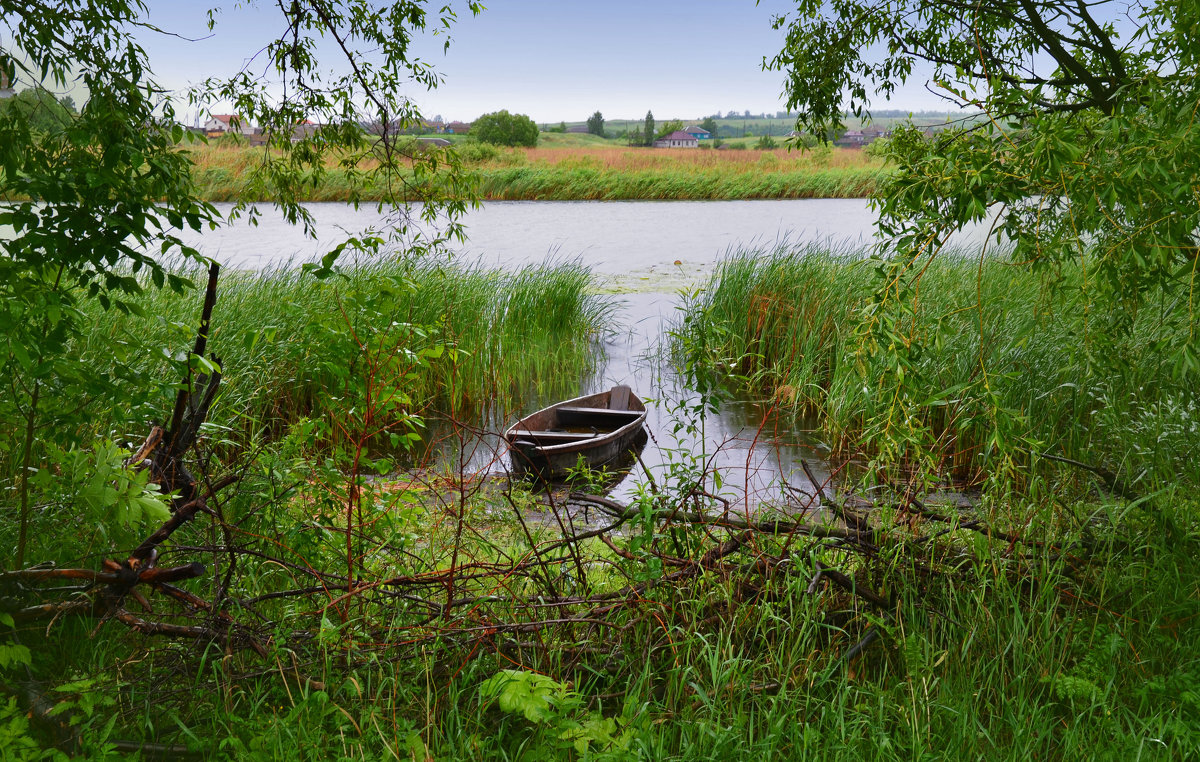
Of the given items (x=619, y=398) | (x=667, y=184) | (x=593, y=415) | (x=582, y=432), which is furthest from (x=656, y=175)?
(x=582, y=432)

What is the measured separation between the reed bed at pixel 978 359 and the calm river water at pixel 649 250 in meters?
0.64

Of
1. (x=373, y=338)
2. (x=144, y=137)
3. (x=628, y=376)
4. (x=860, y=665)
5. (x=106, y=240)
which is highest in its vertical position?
(x=144, y=137)

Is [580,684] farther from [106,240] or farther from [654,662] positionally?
[106,240]

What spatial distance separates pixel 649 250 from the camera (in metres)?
20.2

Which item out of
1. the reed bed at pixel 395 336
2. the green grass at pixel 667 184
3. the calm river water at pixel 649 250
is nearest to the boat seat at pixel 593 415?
the calm river water at pixel 649 250

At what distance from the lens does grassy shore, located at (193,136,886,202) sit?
3288 centimetres

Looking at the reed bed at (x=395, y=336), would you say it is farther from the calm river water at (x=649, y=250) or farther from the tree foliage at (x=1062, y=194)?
the tree foliage at (x=1062, y=194)

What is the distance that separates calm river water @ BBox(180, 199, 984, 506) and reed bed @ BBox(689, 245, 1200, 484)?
638mm

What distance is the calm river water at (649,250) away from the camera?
305 inches

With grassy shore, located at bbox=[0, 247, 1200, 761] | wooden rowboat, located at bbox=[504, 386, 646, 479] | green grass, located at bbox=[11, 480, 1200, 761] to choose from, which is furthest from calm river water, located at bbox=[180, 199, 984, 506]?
green grass, located at bbox=[11, 480, 1200, 761]

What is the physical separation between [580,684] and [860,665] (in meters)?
0.93

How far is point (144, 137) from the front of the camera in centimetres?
262

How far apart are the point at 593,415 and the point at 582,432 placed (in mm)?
296

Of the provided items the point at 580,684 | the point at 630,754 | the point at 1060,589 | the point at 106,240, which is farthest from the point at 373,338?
the point at 1060,589
